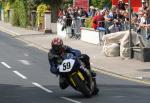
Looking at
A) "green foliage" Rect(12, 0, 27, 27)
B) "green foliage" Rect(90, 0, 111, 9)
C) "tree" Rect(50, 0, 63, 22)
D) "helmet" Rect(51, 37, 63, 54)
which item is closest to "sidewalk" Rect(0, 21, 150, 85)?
"helmet" Rect(51, 37, 63, 54)

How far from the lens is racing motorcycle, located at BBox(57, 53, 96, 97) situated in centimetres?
1567

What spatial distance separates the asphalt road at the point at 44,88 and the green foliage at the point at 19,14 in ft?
82.7

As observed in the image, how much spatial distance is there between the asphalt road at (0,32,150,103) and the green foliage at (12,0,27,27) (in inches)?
993

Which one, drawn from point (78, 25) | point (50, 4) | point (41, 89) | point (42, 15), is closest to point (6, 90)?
point (41, 89)

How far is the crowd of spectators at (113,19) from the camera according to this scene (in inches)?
1089

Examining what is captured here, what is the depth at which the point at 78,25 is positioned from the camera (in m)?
38.3

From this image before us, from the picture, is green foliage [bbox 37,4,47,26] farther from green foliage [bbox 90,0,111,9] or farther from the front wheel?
the front wheel

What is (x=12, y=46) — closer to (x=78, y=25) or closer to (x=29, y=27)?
(x=78, y=25)

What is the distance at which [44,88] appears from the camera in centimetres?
1825

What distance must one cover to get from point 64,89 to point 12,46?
1869 cm

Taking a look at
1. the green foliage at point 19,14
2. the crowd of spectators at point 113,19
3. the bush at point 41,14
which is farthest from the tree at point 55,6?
the crowd of spectators at point 113,19

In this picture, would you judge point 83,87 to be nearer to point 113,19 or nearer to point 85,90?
point 85,90

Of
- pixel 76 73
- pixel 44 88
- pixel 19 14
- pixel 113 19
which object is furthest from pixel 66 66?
pixel 19 14

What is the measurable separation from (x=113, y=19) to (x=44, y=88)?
13.8 metres
